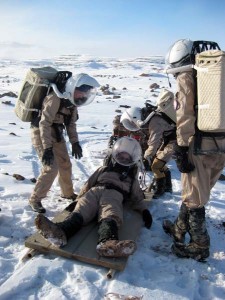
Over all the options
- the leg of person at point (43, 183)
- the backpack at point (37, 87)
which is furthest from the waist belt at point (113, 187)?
the backpack at point (37, 87)

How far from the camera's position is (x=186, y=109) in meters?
3.88

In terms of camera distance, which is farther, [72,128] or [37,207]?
[72,128]

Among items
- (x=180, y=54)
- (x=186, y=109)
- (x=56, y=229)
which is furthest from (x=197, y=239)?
(x=180, y=54)

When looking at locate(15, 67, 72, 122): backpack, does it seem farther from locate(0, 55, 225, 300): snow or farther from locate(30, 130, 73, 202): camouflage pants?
locate(0, 55, 225, 300): snow

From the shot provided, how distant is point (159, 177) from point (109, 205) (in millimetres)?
1993

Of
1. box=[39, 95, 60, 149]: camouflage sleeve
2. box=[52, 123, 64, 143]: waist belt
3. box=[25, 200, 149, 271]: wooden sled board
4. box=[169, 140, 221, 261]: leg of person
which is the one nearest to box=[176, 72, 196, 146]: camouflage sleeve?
box=[169, 140, 221, 261]: leg of person

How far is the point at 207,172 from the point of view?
13.4 feet

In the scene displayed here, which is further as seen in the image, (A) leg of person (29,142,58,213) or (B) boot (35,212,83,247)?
(A) leg of person (29,142,58,213)

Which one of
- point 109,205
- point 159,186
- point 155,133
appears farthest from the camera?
point 159,186

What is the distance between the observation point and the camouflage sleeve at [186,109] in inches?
152

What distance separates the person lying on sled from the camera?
382 cm

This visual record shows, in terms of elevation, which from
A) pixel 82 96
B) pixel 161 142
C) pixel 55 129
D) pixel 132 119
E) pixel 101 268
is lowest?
pixel 101 268

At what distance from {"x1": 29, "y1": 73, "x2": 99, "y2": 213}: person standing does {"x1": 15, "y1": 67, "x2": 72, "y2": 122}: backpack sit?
116 millimetres

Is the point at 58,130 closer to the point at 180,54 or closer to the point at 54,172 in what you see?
the point at 54,172
